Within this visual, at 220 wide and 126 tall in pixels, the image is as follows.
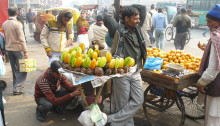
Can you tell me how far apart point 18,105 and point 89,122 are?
88.8 inches

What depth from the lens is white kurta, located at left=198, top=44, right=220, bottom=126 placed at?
2.66 m

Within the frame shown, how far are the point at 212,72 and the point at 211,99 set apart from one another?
0.43 meters

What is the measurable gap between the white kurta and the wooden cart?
0.33 meters

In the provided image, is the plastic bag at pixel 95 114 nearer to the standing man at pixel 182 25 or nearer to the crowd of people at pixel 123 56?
the crowd of people at pixel 123 56

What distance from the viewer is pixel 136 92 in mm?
3215

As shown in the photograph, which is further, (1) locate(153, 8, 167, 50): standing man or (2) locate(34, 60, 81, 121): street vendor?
(1) locate(153, 8, 167, 50): standing man

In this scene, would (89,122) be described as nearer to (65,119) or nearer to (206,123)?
(65,119)

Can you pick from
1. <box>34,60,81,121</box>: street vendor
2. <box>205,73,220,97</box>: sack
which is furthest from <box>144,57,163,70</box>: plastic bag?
<box>34,60,81,121</box>: street vendor

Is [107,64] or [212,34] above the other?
[212,34]

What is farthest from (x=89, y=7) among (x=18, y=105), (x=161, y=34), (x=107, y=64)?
(x=107, y=64)

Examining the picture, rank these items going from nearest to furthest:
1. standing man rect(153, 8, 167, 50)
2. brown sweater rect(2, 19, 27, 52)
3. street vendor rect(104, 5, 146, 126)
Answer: street vendor rect(104, 5, 146, 126) < brown sweater rect(2, 19, 27, 52) < standing man rect(153, 8, 167, 50)

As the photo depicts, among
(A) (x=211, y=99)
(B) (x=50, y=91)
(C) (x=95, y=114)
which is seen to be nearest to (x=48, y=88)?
(B) (x=50, y=91)

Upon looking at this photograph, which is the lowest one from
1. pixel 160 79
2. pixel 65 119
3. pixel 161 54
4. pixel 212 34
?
pixel 65 119

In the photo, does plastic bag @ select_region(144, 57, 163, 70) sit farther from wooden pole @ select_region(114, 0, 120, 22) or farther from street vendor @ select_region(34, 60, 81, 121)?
street vendor @ select_region(34, 60, 81, 121)
